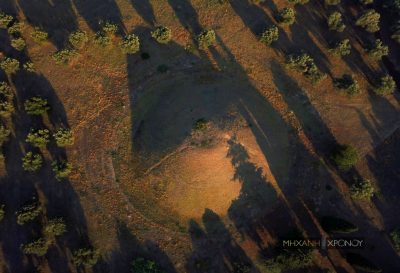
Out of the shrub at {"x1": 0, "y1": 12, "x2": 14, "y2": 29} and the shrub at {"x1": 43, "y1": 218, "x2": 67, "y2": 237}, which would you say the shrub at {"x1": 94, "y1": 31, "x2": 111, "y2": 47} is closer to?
the shrub at {"x1": 0, "y1": 12, "x2": 14, "y2": 29}

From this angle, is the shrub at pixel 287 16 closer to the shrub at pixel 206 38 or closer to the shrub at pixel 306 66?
the shrub at pixel 306 66

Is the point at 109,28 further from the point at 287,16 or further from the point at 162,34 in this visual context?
the point at 287,16

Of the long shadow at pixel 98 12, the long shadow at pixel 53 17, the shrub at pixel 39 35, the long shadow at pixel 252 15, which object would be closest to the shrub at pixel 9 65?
the shrub at pixel 39 35

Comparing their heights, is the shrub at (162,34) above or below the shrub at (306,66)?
above

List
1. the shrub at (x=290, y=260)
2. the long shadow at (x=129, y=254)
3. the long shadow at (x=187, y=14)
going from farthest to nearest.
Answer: the long shadow at (x=187, y=14)
the long shadow at (x=129, y=254)
the shrub at (x=290, y=260)

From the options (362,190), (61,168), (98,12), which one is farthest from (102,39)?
(362,190)

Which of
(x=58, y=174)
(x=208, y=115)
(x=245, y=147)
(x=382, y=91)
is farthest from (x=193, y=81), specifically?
(x=382, y=91)

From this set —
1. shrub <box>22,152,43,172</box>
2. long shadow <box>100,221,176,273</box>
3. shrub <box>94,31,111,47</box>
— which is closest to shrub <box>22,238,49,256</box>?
long shadow <box>100,221,176,273</box>

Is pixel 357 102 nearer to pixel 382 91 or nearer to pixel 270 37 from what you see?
pixel 382 91
